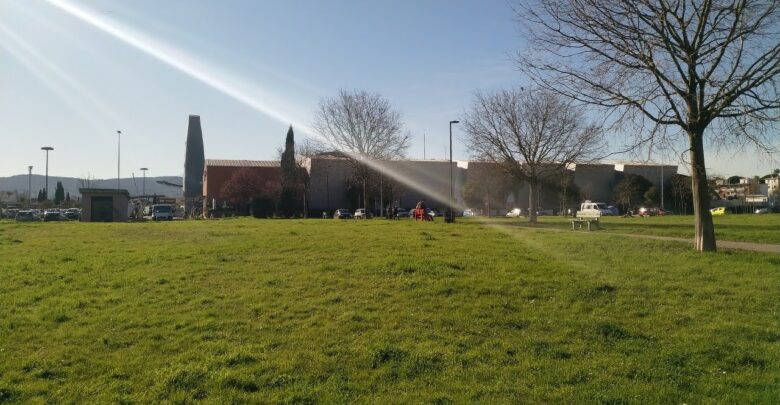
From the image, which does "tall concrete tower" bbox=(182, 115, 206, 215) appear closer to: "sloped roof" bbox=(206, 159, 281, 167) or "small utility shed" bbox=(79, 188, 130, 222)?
"sloped roof" bbox=(206, 159, 281, 167)

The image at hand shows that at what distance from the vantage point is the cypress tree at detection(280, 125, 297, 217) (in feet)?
231

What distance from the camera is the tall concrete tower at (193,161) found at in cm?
10962

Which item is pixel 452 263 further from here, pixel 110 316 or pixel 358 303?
pixel 110 316

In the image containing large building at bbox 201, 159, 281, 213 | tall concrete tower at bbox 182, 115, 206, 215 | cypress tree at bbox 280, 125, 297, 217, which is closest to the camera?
cypress tree at bbox 280, 125, 297, 217

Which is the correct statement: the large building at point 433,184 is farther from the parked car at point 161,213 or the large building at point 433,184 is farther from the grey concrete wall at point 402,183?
the parked car at point 161,213

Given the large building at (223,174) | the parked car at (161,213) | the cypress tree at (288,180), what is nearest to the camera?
the parked car at (161,213)

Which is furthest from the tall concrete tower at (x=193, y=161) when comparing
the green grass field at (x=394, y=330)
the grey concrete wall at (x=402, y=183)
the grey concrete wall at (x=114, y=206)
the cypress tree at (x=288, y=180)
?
the green grass field at (x=394, y=330)

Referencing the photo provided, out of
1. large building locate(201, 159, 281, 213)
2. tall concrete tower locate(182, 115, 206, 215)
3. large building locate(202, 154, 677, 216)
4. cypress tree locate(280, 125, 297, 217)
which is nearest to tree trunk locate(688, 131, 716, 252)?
large building locate(202, 154, 677, 216)

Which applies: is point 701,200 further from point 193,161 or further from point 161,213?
point 193,161

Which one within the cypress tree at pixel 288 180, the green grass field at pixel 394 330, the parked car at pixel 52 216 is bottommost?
the green grass field at pixel 394 330

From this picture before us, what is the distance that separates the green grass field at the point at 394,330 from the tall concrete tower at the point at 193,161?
101 metres

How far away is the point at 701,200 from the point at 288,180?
58.7 meters

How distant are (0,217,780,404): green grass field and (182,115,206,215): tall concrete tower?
101m

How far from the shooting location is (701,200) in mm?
14766
